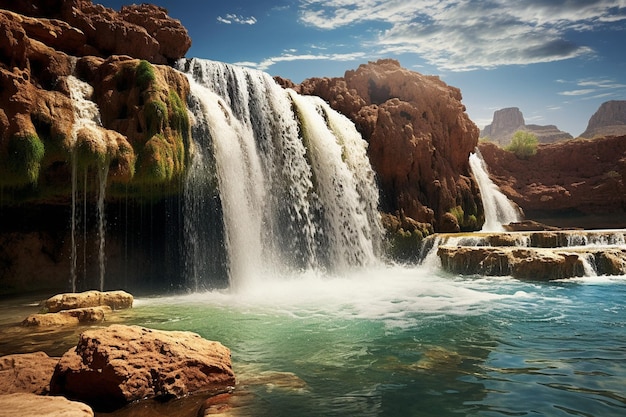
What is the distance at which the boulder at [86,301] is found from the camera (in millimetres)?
10680

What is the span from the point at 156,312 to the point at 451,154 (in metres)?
19.3

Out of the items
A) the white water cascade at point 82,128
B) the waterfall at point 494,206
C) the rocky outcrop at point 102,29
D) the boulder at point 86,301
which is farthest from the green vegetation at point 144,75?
the waterfall at point 494,206

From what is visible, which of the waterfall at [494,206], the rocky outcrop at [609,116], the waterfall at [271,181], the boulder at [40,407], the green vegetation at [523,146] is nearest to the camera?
the boulder at [40,407]

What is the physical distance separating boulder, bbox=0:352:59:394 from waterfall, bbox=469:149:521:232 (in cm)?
2471

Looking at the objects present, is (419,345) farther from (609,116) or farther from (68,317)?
(609,116)

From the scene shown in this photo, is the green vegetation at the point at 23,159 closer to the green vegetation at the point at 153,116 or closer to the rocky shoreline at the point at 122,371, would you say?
the green vegetation at the point at 153,116

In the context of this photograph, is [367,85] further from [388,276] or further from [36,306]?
[36,306]

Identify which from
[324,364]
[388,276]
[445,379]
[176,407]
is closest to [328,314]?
[324,364]

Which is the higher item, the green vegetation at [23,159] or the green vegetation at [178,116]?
the green vegetation at [178,116]

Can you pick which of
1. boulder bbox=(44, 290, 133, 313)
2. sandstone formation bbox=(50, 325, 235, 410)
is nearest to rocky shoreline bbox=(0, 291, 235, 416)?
sandstone formation bbox=(50, 325, 235, 410)

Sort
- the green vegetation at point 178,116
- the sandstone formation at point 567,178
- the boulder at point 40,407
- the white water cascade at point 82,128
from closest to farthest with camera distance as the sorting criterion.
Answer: the boulder at point 40,407
the white water cascade at point 82,128
the green vegetation at point 178,116
the sandstone formation at point 567,178

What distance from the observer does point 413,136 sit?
23469 mm

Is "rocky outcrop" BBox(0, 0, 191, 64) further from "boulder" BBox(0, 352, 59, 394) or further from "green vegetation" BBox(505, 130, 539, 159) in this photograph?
"green vegetation" BBox(505, 130, 539, 159)

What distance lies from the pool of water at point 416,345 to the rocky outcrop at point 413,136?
28.7 feet
